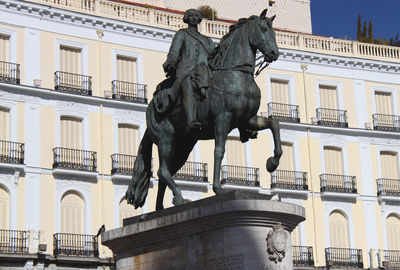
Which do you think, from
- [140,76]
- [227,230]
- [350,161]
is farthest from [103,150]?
[227,230]

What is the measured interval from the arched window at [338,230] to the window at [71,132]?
551 inches

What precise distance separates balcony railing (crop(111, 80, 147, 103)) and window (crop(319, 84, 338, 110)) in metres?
10.5

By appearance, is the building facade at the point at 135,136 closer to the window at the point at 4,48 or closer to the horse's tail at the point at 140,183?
the window at the point at 4,48

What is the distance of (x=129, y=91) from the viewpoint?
4453 cm

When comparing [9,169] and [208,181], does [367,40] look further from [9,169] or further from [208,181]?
[9,169]

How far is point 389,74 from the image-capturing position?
52.0m

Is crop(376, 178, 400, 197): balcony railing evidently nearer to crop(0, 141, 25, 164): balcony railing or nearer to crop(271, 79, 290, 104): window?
crop(271, 79, 290, 104): window

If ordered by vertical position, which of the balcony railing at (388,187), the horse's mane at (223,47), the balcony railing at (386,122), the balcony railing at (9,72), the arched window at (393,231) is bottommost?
the horse's mane at (223,47)

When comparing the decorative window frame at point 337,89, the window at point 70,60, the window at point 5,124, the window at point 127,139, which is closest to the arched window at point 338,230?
the decorative window frame at point 337,89

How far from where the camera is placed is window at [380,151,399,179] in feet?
166

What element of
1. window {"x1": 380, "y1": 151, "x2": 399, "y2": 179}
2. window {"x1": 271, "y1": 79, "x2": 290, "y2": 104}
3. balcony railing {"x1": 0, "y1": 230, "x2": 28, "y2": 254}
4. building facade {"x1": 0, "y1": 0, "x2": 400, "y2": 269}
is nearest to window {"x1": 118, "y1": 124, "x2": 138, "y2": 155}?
building facade {"x1": 0, "y1": 0, "x2": 400, "y2": 269}

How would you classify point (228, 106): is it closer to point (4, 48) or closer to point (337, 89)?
point (4, 48)

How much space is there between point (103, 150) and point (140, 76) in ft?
A: 14.2

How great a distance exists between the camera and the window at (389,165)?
50.5m
